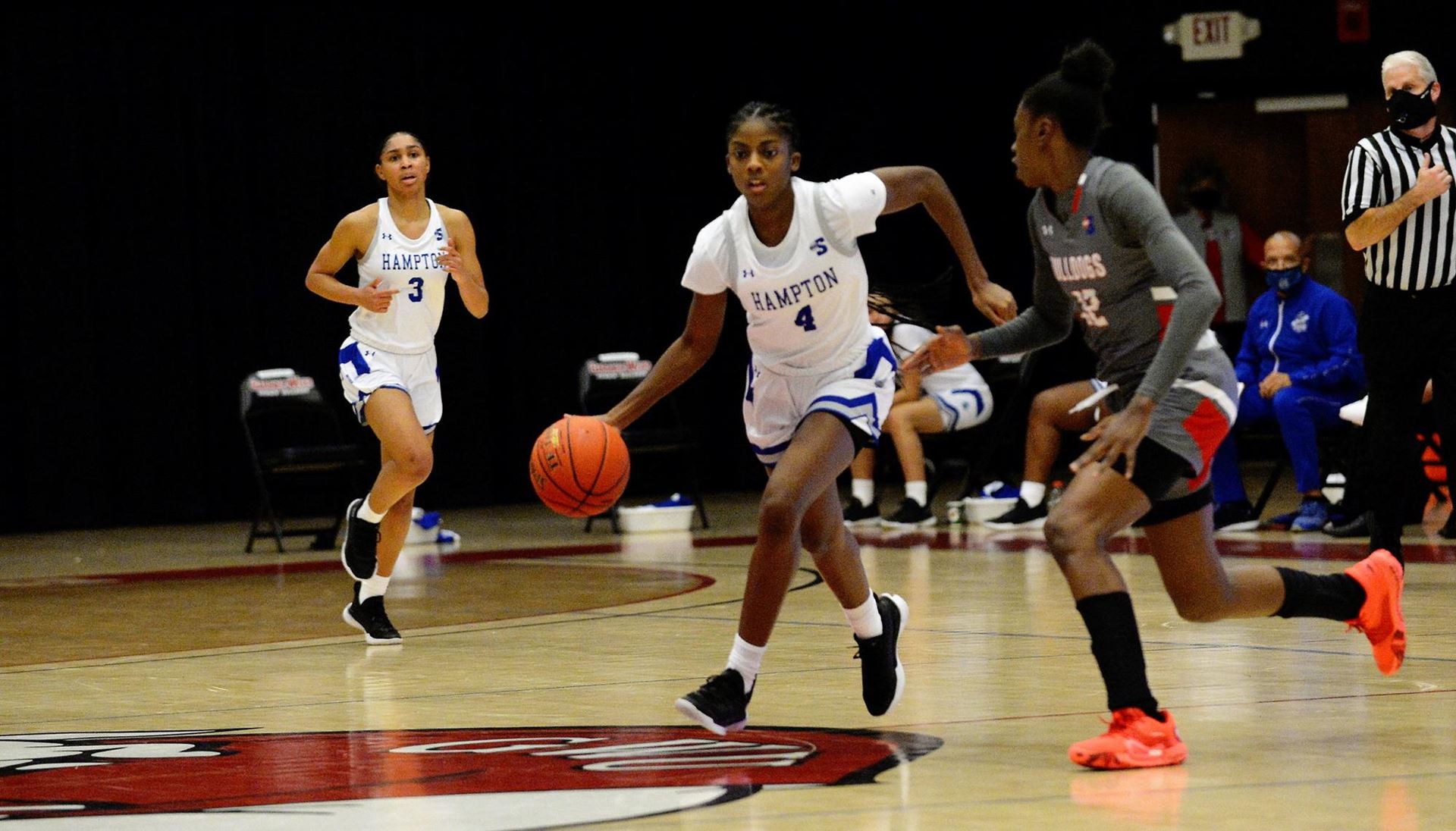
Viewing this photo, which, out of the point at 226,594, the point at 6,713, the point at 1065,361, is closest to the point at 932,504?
the point at 1065,361

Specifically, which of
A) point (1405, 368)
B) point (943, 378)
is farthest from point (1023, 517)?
point (1405, 368)

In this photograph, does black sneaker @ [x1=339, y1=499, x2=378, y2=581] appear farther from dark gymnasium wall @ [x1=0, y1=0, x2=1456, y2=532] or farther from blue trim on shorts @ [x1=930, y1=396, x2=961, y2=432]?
dark gymnasium wall @ [x1=0, y1=0, x2=1456, y2=532]

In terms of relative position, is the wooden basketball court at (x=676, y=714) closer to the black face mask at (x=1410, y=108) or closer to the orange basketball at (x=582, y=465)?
the orange basketball at (x=582, y=465)

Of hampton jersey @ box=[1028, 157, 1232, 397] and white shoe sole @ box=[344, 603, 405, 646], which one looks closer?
hampton jersey @ box=[1028, 157, 1232, 397]

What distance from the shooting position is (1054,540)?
384 centimetres

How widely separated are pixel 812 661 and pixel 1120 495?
6.31ft

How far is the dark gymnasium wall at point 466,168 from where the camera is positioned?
495 inches

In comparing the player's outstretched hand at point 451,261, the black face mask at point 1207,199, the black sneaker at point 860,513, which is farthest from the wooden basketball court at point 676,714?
the black face mask at point 1207,199

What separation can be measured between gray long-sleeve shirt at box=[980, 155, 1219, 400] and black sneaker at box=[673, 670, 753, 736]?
1.05 m

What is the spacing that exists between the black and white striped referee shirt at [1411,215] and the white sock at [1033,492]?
3.64 metres

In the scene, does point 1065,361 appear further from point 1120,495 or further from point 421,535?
point 1120,495

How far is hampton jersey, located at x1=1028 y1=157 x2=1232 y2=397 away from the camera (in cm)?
390

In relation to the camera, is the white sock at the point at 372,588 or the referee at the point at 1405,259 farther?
the white sock at the point at 372,588

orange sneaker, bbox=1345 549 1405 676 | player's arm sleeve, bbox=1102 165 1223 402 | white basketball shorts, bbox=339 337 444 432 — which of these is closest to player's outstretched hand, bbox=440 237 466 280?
white basketball shorts, bbox=339 337 444 432
